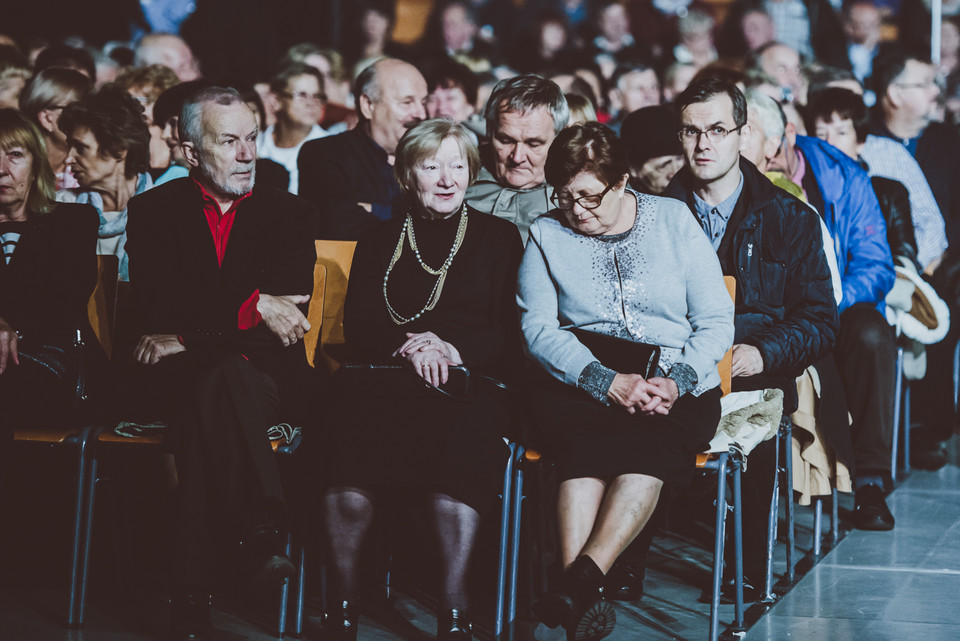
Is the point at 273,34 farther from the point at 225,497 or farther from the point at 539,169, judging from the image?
the point at 225,497

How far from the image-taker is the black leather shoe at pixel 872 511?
15.3 feet

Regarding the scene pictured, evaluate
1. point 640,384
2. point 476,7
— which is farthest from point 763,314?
point 476,7

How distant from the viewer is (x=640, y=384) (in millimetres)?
3475

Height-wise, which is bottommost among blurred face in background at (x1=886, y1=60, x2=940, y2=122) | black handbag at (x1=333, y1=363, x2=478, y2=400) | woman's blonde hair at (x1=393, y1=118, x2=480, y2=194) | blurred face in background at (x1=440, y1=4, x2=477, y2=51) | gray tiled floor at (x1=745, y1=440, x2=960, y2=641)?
gray tiled floor at (x1=745, y1=440, x2=960, y2=641)

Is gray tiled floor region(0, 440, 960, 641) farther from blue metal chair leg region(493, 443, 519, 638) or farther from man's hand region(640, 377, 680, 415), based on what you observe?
man's hand region(640, 377, 680, 415)

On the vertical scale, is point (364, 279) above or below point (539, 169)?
below

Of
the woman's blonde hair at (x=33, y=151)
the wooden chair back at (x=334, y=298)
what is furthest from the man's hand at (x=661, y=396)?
the woman's blonde hair at (x=33, y=151)

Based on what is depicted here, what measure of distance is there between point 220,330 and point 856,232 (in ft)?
7.74

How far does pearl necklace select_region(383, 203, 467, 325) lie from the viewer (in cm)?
378

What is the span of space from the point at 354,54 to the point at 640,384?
6.93 m

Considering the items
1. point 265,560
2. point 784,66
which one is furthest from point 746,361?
point 784,66

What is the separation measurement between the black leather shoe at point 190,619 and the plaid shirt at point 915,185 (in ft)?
11.4

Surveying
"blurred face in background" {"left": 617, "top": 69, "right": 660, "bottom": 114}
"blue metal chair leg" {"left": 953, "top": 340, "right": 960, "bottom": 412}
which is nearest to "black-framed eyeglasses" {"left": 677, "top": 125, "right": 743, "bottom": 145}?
"blue metal chair leg" {"left": 953, "top": 340, "right": 960, "bottom": 412}

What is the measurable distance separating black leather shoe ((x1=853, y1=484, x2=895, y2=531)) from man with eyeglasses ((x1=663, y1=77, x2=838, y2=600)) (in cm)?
80
